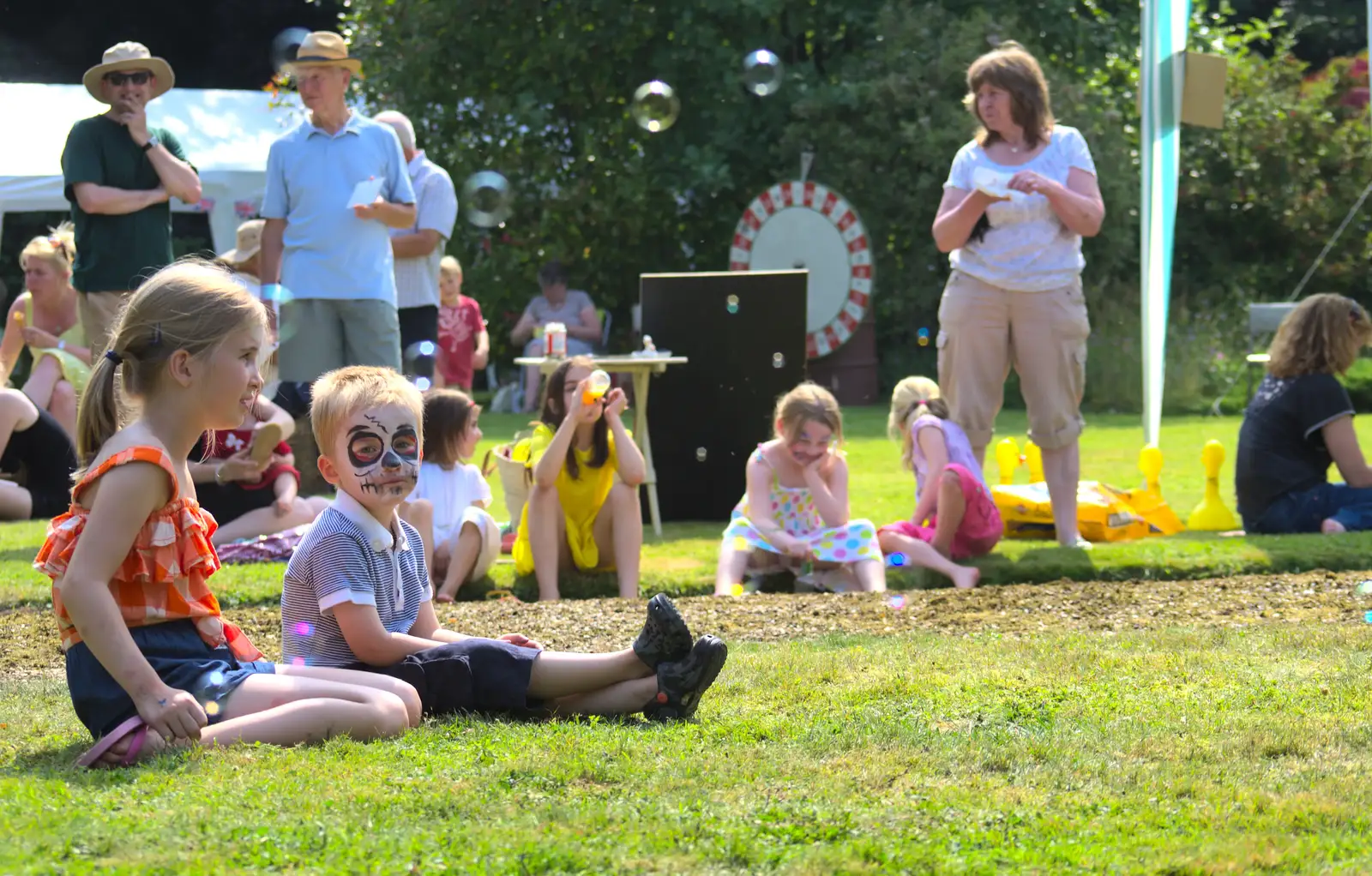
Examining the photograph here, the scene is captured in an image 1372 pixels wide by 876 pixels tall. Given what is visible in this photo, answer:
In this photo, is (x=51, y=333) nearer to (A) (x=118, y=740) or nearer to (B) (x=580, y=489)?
(B) (x=580, y=489)

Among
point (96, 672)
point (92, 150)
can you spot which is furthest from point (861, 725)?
point (92, 150)

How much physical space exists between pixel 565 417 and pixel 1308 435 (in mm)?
3510

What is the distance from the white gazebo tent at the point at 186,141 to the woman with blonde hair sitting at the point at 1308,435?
9.82 meters

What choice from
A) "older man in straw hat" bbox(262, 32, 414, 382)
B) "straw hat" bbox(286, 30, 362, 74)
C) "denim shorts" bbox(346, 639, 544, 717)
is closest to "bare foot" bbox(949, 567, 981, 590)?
"older man in straw hat" bbox(262, 32, 414, 382)

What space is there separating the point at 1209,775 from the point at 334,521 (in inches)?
79.7

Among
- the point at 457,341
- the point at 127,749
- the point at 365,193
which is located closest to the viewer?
the point at 127,749

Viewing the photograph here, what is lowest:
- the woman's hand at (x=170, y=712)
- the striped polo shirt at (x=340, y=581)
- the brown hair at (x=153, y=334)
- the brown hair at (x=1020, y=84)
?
the woman's hand at (x=170, y=712)

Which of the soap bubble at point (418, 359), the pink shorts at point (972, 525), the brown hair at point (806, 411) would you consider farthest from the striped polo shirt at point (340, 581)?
the soap bubble at point (418, 359)

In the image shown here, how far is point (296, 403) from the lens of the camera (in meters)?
8.85

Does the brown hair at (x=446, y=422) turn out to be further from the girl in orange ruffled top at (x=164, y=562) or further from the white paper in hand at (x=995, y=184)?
the girl in orange ruffled top at (x=164, y=562)

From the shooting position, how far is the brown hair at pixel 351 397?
405 centimetres

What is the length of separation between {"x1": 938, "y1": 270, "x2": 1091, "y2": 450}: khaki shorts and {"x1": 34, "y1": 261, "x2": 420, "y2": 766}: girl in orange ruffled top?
166 inches

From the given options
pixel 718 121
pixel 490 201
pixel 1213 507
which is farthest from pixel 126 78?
pixel 718 121

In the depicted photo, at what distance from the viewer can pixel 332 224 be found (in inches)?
306
